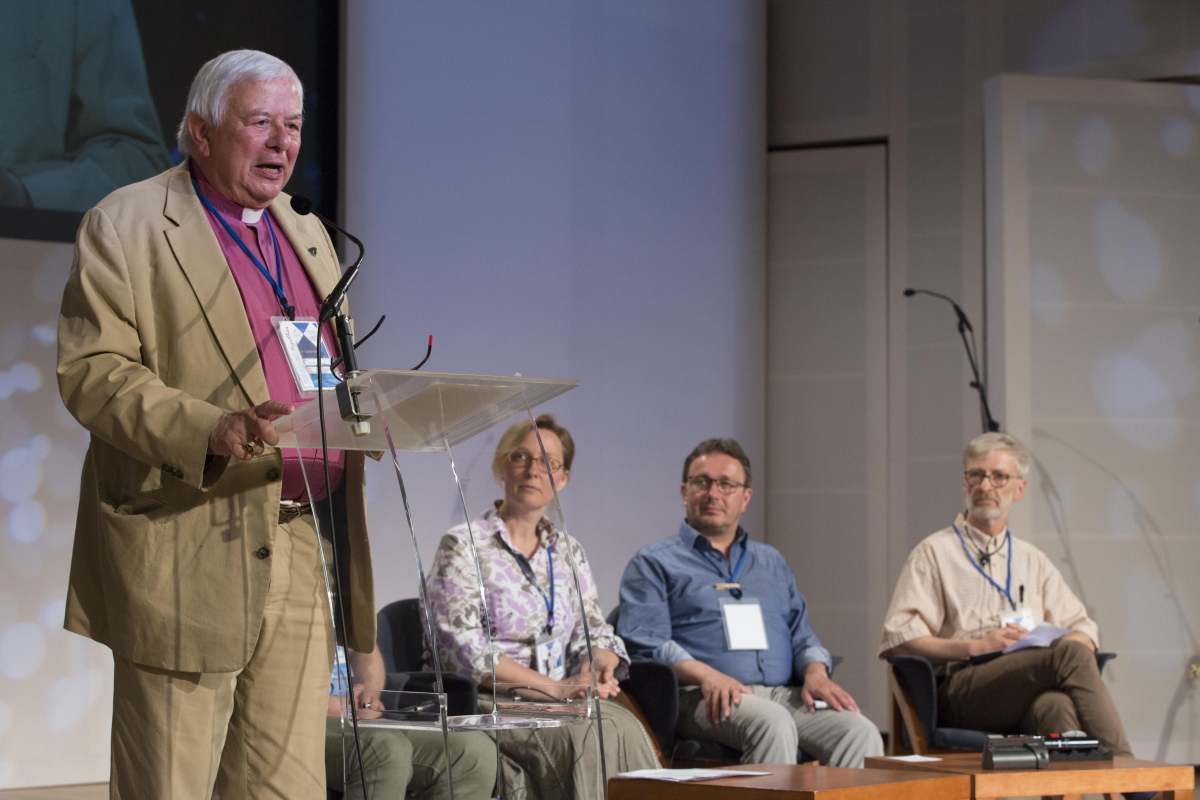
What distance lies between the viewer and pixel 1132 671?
5.14 meters

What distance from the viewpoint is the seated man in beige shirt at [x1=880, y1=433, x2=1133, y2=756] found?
12.1ft

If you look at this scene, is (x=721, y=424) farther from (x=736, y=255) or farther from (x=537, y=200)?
(x=537, y=200)

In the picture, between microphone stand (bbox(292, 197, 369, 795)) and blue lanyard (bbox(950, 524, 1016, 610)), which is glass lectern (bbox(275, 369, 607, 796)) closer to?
microphone stand (bbox(292, 197, 369, 795))

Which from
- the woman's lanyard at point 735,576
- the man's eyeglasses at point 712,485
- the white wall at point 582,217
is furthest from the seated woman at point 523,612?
the white wall at point 582,217

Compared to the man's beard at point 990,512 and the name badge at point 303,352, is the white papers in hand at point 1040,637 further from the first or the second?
the name badge at point 303,352

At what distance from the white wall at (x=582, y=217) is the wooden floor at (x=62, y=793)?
5.85 feet

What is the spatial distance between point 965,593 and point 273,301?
3.06 meters

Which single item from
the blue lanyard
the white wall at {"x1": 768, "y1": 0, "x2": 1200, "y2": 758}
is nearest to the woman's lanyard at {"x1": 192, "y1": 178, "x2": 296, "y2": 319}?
the blue lanyard

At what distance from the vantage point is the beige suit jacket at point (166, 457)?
5.10 feet

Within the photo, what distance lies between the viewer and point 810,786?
2432 millimetres

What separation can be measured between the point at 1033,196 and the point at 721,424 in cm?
164

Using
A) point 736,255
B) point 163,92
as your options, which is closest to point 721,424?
point 736,255

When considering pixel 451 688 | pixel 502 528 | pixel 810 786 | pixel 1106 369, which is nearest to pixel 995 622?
pixel 1106 369

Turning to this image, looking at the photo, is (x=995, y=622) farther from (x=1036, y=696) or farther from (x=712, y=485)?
(x=712, y=485)
